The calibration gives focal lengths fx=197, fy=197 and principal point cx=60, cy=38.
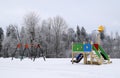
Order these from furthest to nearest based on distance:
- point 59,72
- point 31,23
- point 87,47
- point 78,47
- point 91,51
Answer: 1. point 31,23
2. point 78,47
3. point 87,47
4. point 91,51
5. point 59,72

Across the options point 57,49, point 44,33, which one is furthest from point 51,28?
point 57,49

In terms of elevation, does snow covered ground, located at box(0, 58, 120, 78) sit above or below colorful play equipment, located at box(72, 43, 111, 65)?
below

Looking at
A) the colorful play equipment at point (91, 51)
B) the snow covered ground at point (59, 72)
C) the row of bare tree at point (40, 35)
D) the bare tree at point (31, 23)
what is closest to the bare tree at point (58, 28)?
the row of bare tree at point (40, 35)

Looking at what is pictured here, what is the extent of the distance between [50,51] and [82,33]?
26.3 meters

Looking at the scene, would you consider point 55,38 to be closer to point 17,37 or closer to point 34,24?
point 34,24

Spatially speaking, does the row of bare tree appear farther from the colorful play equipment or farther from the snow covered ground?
the snow covered ground

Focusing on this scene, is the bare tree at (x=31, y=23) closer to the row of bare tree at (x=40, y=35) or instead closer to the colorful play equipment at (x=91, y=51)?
the row of bare tree at (x=40, y=35)

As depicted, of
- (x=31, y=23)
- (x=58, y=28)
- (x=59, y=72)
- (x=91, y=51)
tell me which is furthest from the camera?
(x=58, y=28)

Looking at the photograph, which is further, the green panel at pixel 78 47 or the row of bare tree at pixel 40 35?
the row of bare tree at pixel 40 35

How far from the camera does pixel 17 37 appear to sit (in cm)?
4503

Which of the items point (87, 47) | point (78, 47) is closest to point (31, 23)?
point (78, 47)

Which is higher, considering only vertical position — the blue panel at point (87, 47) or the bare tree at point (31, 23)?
the bare tree at point (31, 23)

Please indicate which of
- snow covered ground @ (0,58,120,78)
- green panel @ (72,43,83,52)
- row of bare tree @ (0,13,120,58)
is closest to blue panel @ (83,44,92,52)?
green panel @ (72,43,83,52)

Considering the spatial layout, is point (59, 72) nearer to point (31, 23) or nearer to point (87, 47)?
point (87, 47)
